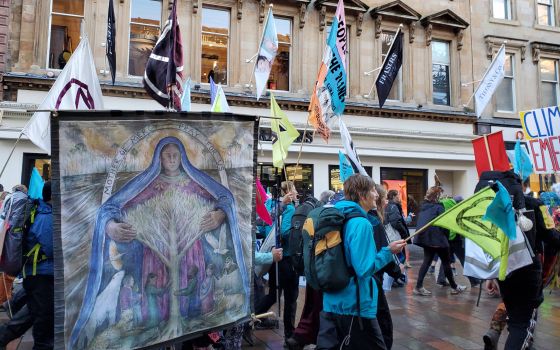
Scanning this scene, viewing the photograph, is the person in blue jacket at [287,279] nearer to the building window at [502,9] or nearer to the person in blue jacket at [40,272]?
the person in blue jacket at [40,272]

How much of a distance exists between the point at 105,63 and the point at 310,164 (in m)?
7.47

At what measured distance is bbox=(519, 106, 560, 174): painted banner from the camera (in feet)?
27.3

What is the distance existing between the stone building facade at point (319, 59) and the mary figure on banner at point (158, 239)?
10.2 meters

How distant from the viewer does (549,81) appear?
1931cm

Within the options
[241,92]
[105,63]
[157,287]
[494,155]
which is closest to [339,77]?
[494,155]

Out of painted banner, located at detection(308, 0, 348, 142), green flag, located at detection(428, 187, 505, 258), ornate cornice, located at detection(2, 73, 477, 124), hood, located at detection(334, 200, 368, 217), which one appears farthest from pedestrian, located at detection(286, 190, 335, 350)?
ornate cornice, located at detection(2, 73, 477, 124)

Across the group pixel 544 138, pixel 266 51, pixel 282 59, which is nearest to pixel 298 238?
pixel 544 138

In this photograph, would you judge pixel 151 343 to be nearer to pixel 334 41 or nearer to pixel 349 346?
pixel 349 346

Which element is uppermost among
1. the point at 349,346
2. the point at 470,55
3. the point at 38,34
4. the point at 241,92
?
the point at 470,55

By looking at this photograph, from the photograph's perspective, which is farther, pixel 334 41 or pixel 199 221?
pixel 334 41

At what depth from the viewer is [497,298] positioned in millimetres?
8312

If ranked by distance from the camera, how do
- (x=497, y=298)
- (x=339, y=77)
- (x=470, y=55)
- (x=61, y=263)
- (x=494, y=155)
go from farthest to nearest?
(x=470, y=55) → (x=497, y=298) → (x=339, y=77) → (x=494, y=155) → (x=61, y=263)

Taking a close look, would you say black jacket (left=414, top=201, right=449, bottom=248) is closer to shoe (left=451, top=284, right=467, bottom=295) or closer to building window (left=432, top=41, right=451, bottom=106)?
shoe (left=451, top=284, right=467, bottom=295)

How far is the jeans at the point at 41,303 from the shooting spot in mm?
4168
